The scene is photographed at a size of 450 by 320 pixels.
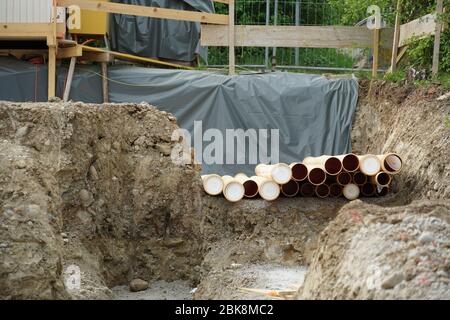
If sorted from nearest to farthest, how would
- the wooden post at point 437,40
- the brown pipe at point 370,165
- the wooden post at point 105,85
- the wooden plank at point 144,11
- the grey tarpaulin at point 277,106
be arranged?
the brown pipe at point 370,165, the wooden post at point 437,40, the grey tarpaulin at point 277,106, the wooden post at point 105,85, the wooden plank at point 144,11

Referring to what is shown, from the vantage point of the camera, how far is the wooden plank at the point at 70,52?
16156mm

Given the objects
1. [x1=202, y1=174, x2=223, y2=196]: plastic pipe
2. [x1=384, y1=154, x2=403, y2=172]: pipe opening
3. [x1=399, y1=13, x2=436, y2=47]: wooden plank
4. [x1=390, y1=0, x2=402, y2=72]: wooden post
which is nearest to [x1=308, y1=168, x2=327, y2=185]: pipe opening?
[x1=384, y1=154, x2=403, y2=172]: pipe opening

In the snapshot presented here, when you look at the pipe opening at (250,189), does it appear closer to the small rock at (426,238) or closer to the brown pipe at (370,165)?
the brown pipe at (370,165)

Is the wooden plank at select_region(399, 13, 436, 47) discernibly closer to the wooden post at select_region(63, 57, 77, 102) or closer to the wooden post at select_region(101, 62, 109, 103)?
the wooden post at select_region(101, 62, 109, 103)

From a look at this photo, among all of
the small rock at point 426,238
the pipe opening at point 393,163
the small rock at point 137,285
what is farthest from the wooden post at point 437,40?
the small rock at point 426,238

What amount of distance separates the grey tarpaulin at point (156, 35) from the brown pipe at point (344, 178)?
768 centimetres

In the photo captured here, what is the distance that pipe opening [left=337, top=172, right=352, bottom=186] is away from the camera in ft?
41.7

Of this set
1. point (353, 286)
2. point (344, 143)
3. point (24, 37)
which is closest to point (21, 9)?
point (24, 37)

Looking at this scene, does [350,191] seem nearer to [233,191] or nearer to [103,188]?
[233,191]

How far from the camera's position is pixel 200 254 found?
12.6 metres

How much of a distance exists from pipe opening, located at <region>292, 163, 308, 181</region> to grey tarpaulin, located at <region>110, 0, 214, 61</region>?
7.47 m

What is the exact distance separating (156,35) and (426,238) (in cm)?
1333

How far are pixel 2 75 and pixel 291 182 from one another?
640 centimetres

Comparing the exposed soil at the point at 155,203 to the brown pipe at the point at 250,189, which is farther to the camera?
the brown pipe at the point at 250,189
